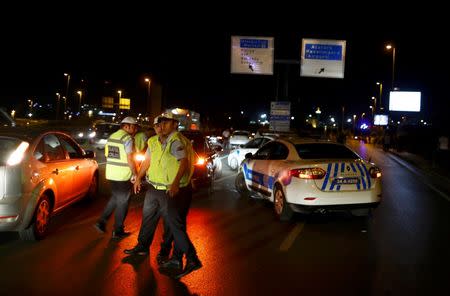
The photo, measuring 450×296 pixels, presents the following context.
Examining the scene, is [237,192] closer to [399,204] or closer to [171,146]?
[399,204]

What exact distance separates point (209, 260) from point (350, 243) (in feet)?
7.67

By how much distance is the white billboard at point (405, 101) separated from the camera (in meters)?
52.2

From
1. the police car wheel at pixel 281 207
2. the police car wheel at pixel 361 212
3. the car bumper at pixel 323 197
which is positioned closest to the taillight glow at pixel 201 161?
the police car wheel at pixel 281 207

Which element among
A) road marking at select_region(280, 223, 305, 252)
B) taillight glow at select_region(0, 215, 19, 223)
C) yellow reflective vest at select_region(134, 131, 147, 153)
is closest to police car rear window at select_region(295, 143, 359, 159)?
road marking at select_region(280, 223, 305, 252)

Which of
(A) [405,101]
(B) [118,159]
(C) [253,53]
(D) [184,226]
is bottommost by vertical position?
(D) [184,226]

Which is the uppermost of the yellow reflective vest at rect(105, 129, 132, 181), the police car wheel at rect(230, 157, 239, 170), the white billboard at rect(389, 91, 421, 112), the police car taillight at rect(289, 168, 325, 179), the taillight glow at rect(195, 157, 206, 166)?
the white billboard at rect(389, 91, 421, 112)

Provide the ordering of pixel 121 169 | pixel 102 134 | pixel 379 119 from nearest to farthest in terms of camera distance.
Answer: pixel 121 169 → pixel 102 134 → pixel 379 119

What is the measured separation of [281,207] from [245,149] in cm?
857

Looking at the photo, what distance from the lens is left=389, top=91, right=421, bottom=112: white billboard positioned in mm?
52188

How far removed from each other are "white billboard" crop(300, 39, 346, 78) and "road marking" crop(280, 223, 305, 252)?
2011cm

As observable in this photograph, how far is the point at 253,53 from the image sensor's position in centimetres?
2750

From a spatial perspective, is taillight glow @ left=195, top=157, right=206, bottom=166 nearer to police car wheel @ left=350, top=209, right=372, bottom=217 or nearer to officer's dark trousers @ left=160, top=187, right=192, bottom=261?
police car wheel @ left=350, top=209, right=372, bottom=217

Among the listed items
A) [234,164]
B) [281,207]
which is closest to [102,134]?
[234,164]

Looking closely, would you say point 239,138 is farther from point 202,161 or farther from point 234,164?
point 202,161
